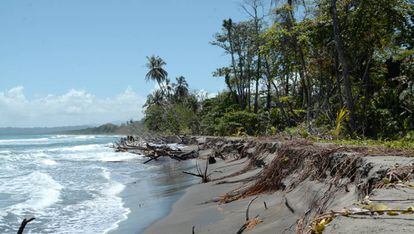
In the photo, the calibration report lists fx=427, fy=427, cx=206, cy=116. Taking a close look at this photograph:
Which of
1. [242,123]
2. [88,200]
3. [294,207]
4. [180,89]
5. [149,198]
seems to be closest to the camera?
[294,207]

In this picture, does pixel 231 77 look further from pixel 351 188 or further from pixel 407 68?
pixel 351 188

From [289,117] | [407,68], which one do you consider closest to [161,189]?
[407,68]

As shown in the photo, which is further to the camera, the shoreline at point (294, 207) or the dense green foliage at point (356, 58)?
the dense green foliage at point (356, 58)

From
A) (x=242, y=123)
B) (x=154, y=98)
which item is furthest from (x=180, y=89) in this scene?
(x=242, y=123)

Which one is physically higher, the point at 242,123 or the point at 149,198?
the point at 242,123

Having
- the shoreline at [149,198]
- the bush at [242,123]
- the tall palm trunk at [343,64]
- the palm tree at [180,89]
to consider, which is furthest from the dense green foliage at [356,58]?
the palm tree at [180,89]

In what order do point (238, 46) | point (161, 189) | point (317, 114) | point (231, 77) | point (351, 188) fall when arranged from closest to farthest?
point (351, 188) < point (161, 189) < point (317, 114) < point (238, 46) < point (231, 77)

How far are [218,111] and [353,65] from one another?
80.5 feet

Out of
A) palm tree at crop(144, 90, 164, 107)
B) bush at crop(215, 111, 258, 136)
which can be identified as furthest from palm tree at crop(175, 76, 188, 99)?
bush at crop(215, 111, 258, 136)

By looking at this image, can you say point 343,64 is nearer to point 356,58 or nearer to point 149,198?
point 356,58

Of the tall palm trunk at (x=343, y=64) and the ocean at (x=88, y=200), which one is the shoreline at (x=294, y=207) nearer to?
the ocean at (x=88, y=200)

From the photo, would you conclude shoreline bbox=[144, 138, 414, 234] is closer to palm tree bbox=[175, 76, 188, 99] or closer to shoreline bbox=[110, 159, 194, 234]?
shoreline bbox=[110, 159, 194, 234]

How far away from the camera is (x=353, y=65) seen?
1738 centimetres

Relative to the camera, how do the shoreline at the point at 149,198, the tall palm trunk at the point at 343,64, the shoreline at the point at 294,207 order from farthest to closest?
the tall palm trunk at the point at 343,64
the shoreline at the point at 149,198
the shoreline at the point at 294,207
